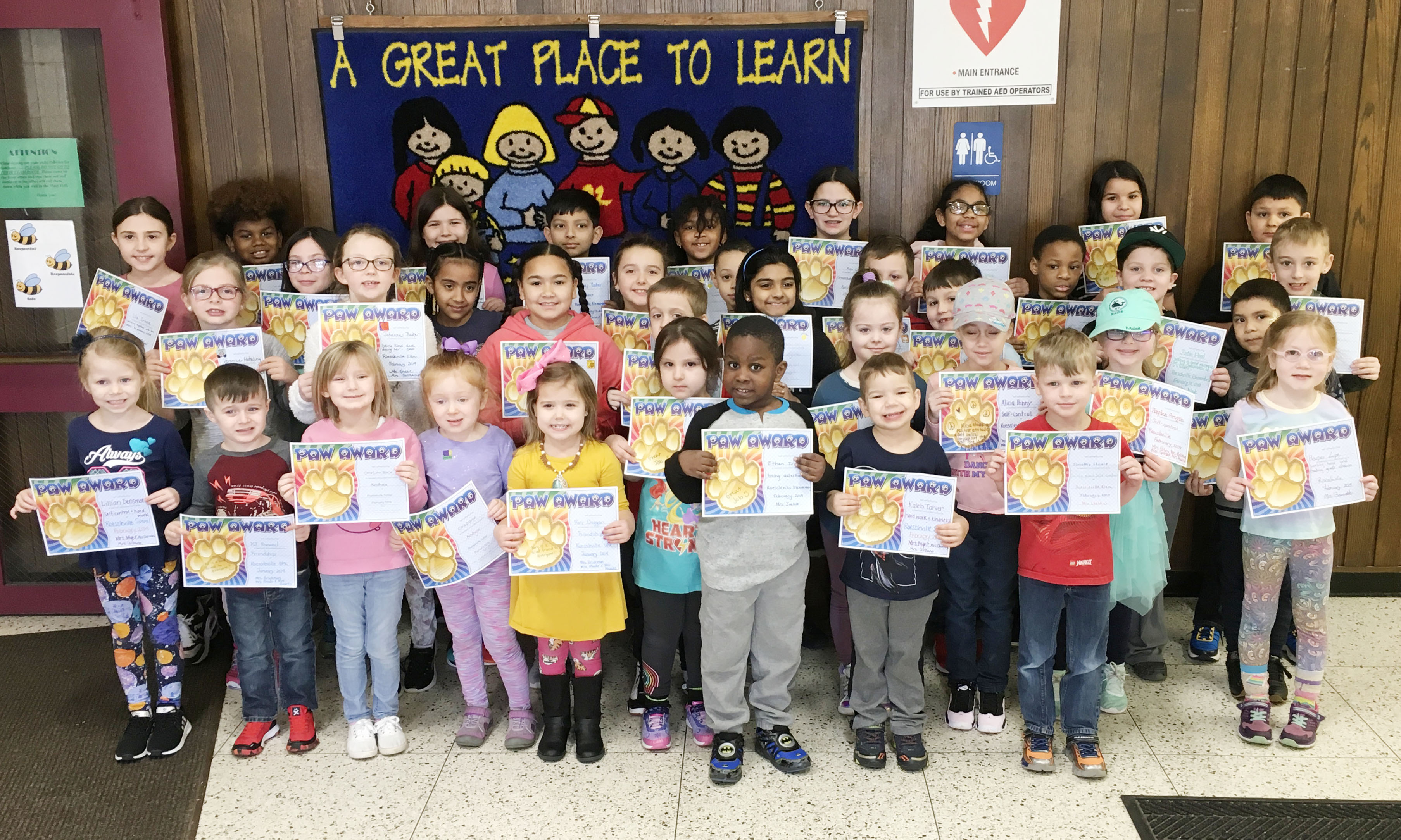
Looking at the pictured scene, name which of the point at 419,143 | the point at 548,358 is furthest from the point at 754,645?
the point at 419,143

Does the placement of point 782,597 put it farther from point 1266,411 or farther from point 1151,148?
point 1151,148

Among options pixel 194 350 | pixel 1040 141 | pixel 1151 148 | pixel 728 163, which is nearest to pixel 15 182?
pixel 194 350

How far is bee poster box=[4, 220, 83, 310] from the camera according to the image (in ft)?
13.2

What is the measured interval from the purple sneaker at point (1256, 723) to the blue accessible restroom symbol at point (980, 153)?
210 centimetres

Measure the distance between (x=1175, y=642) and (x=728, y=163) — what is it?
8.27 ft

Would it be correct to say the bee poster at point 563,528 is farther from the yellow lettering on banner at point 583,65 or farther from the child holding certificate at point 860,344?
the yellow lettering on banner at point 583,65

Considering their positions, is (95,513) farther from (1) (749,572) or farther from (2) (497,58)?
(2) (497,58)

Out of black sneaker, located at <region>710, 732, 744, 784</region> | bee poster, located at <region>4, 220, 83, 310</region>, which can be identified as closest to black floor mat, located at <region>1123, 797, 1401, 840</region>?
black sneaker, located at <region>710, 732, 744, 784</region>

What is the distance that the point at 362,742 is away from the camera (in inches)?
122

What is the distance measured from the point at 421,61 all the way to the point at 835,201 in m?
1.74

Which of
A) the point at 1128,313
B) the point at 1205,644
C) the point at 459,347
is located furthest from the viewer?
the point at 1205,644

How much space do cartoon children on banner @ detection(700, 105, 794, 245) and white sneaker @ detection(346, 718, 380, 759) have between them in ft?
7.65

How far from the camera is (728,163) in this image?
414 centimetres

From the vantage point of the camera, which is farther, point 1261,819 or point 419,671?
point 419,671
